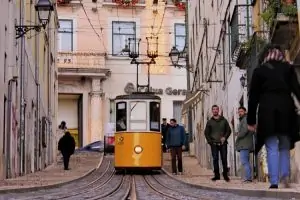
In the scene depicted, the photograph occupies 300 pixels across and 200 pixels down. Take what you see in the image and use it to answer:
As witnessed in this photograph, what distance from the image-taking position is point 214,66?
2391cm

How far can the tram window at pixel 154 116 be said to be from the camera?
72.6ft

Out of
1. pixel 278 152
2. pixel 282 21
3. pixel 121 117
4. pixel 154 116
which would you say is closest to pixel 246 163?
pixel 282 21

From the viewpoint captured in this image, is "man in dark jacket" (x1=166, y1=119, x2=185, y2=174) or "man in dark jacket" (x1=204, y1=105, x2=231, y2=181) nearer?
"man in dark jacket" (x1=204, y1=105, x2=231, y2=181)

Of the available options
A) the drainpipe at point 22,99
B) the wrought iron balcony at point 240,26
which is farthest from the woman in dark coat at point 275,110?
the drainpipe at point 22,99

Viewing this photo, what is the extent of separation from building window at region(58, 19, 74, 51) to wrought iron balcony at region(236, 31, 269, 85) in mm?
27214

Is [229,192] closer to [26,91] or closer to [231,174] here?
[231,174]

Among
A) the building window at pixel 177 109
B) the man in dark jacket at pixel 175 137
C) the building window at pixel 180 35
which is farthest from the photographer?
the building window at pixel 180 35

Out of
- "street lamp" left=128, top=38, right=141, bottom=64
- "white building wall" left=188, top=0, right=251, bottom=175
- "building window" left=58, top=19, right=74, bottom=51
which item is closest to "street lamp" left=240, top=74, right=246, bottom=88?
"white building wall" left=188, top=0, right=251, bottom=175

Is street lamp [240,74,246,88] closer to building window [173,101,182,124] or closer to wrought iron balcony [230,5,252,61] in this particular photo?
wrought iron balcony [230,5,252,61]

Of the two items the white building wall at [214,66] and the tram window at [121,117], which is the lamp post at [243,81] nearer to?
the white building wall at [214,66]

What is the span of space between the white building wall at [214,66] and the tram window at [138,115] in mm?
2314

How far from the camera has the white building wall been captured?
1912 cm

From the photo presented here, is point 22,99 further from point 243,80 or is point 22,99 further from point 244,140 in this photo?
point 244,140

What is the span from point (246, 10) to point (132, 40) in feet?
91.5
